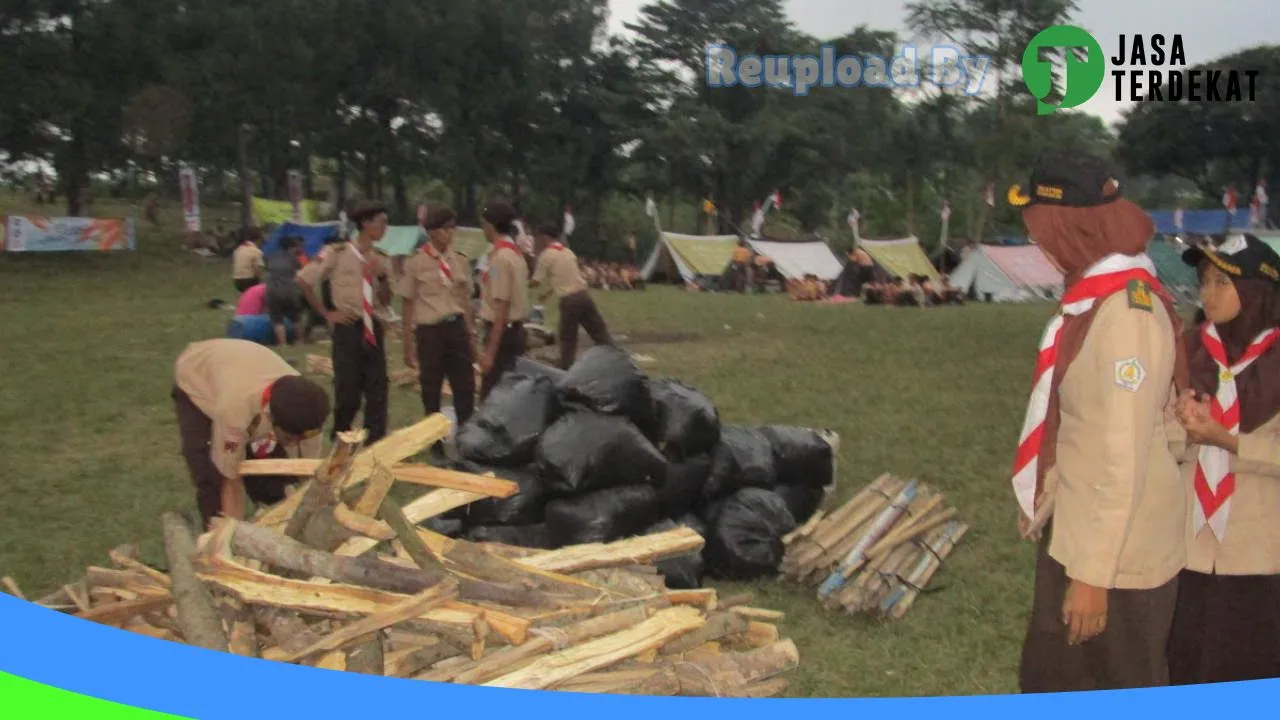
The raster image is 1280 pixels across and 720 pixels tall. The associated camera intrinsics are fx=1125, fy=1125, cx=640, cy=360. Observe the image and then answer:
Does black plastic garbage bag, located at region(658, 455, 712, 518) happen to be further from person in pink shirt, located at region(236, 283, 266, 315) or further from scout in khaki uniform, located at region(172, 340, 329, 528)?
person in pink shirt, located at region(236, 283, 266, 315)

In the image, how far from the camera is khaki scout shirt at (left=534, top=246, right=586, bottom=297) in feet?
25.7

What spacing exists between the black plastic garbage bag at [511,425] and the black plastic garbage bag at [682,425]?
1.67 feet

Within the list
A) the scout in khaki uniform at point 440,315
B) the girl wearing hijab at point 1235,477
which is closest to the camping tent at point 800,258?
the scout in khaki uniform at point 440,315

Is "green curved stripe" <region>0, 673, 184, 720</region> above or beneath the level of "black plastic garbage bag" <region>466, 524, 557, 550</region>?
above

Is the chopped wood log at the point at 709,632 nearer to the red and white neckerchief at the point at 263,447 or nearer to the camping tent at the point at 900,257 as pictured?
the red and white neckerchief at the point at 263,447

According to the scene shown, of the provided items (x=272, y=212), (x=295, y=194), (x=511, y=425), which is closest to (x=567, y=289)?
(x=511, y=425)

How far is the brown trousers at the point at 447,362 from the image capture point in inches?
262

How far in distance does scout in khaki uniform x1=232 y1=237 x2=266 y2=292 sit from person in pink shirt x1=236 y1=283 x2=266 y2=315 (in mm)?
1420

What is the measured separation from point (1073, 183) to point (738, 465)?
9.90 ft

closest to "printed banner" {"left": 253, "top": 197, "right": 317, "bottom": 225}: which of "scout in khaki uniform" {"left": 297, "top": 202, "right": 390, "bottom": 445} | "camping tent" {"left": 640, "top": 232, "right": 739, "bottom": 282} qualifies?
"camping tent" {"left": 640, "top": 232, "right": 739, "bottom": 282}

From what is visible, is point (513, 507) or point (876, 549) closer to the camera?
point (876, 549)

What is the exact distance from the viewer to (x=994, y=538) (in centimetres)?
534

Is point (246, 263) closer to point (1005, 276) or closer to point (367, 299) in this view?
point (367, 299)

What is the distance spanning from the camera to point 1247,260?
8.89 ft
